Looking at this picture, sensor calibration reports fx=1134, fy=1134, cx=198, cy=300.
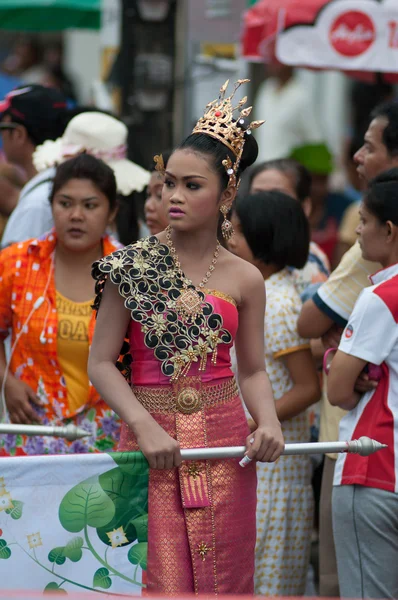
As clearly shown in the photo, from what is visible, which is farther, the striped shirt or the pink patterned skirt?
the striped shirt

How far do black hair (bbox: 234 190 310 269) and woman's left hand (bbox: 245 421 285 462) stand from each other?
5.18ft

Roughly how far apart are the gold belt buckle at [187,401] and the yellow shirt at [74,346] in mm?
1165

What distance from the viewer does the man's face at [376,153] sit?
15.6ft

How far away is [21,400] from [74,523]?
135 centimetres

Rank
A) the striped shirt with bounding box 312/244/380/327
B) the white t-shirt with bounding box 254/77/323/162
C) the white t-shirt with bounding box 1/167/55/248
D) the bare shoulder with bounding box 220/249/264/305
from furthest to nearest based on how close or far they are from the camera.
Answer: the white t-shirt with bounding box 254/77/323/162 → the white t-shirt with bounding box 1/167/55/248 → the striped shirt with bounding box 312/244/380/327 → the bare shoulder with bounding box 220/249/264/305

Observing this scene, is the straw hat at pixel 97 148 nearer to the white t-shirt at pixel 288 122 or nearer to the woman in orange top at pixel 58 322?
the woman in orange top at pixel 58 322

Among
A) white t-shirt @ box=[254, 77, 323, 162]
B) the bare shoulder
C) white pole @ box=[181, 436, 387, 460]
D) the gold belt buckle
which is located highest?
white t-shirt @ box=[254, 77, 323, 162]

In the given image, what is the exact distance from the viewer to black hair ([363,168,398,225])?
411 cm

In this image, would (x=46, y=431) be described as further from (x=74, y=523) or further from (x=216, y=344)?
(x=216, y=344)

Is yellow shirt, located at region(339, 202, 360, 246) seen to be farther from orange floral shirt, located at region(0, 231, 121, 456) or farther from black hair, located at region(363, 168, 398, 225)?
black hair, located at region(363, 168, 398, 225)

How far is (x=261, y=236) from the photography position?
4879 mm

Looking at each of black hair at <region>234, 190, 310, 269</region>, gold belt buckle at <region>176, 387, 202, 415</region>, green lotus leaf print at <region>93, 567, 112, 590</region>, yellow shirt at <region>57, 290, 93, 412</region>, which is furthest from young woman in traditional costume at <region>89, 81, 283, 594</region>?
black hair at <region>234, 190, 310, 269</region>

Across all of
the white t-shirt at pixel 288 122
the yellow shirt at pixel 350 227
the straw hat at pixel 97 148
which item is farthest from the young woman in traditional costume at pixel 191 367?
the white t-shirt at pixel 288 122

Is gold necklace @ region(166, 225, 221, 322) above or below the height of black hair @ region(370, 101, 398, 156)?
below
